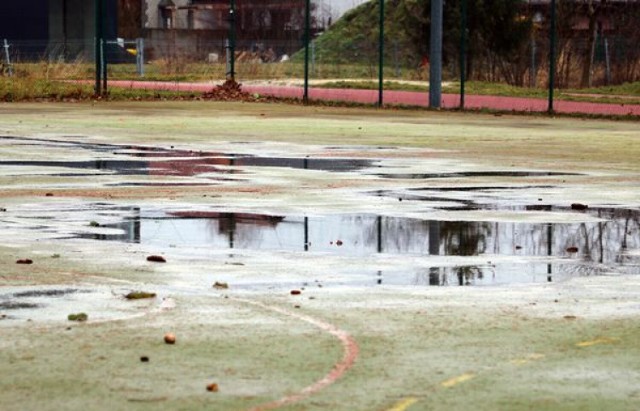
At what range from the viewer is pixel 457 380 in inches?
300

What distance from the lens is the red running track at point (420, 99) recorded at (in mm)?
38156

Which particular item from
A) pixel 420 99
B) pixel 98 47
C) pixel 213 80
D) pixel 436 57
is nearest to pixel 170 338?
pixel 436 57

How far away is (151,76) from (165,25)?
121ft

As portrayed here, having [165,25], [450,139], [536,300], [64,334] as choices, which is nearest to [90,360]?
[64,334]

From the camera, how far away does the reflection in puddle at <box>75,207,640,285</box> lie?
448 inches

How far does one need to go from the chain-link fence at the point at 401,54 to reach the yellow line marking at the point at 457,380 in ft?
89.0

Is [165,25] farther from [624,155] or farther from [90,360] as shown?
[90,360]

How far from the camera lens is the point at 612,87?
48594 millimetres

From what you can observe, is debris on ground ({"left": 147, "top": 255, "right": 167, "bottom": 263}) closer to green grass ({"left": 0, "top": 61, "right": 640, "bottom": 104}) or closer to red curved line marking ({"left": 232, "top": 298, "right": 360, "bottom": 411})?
red curved line marking ({"left": 232, "top": 298, "right": 360, "bottom": 411})

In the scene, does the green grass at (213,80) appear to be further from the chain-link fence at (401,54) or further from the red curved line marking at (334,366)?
the red curved line marking at (334,366)

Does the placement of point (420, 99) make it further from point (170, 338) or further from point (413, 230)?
point (170, 338)

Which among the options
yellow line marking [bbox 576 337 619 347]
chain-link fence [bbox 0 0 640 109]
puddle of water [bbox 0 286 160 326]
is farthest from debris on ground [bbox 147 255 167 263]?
chain-link fence [bbox 0 0 640 109]

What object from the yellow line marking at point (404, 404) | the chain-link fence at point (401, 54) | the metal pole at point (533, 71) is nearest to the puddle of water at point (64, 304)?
the yellow line marking at point (404, 404)

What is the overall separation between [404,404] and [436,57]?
97.2 feet
